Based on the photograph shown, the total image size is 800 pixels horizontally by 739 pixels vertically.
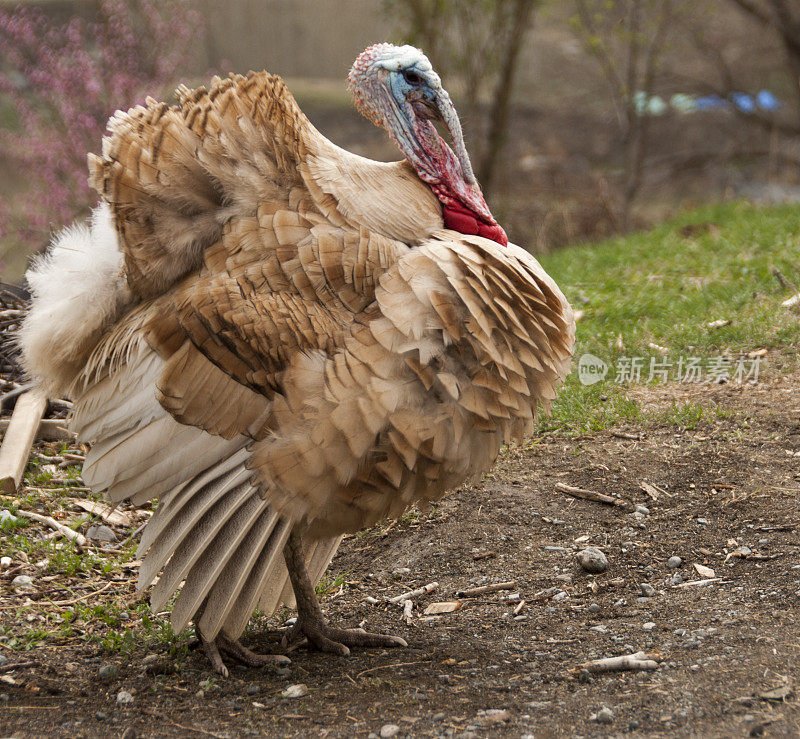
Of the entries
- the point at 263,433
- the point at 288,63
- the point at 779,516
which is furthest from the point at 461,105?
the point at 263,433

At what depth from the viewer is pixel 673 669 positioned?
315 cm

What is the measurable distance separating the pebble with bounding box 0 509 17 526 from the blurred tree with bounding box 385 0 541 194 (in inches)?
287

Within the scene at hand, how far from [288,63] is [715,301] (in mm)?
7752

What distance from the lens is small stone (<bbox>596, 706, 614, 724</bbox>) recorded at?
2.87 m

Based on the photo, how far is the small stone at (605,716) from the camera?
113 inches

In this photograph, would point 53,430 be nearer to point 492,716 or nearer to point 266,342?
point 266,342

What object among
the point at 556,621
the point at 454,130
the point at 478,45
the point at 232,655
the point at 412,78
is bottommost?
the point at 232,655

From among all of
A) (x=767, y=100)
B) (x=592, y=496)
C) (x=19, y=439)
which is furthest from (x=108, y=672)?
(x=767, y=100)

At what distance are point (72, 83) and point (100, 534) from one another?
253 inches

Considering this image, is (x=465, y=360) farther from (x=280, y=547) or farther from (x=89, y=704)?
(x=89, y=704)

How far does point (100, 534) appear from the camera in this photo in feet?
15.4

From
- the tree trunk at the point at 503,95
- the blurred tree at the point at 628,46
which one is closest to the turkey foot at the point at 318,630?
the tree trunk at the point at 503,95

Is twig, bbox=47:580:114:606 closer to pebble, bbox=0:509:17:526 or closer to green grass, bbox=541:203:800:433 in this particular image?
pebble, bbox=0:509:17:526

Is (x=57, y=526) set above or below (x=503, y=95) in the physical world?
below
